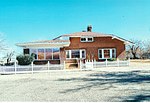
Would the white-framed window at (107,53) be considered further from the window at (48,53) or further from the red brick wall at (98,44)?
the window at (48,53)

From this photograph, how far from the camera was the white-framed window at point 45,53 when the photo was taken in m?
31.3

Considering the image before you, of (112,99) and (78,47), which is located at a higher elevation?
(78,47)

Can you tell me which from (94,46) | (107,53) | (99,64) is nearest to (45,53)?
(99,64)

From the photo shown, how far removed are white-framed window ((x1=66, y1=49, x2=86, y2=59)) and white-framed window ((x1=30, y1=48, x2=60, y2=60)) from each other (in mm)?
5124

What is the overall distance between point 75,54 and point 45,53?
22.6 ft

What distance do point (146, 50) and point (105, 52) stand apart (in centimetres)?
4484

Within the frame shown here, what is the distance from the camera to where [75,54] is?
37.0 metres

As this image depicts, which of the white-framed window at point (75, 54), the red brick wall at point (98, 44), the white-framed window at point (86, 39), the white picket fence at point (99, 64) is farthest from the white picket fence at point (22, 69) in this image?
the white-framed window at point (86, 39)

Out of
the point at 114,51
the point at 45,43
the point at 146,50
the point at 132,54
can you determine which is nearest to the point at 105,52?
the point at 114,51

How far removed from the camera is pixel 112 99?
8.80 m

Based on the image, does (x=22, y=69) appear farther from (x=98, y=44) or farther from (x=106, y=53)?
(x=106, y=53)

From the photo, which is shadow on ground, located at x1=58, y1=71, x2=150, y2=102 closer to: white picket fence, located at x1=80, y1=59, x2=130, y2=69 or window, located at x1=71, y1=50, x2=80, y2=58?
white picket fence, located at x1=80, y1=59, x2=130, y2=69

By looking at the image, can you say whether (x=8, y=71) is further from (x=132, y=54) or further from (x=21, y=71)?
(x=132, y=54)

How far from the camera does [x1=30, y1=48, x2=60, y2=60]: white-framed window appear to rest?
3134cm
